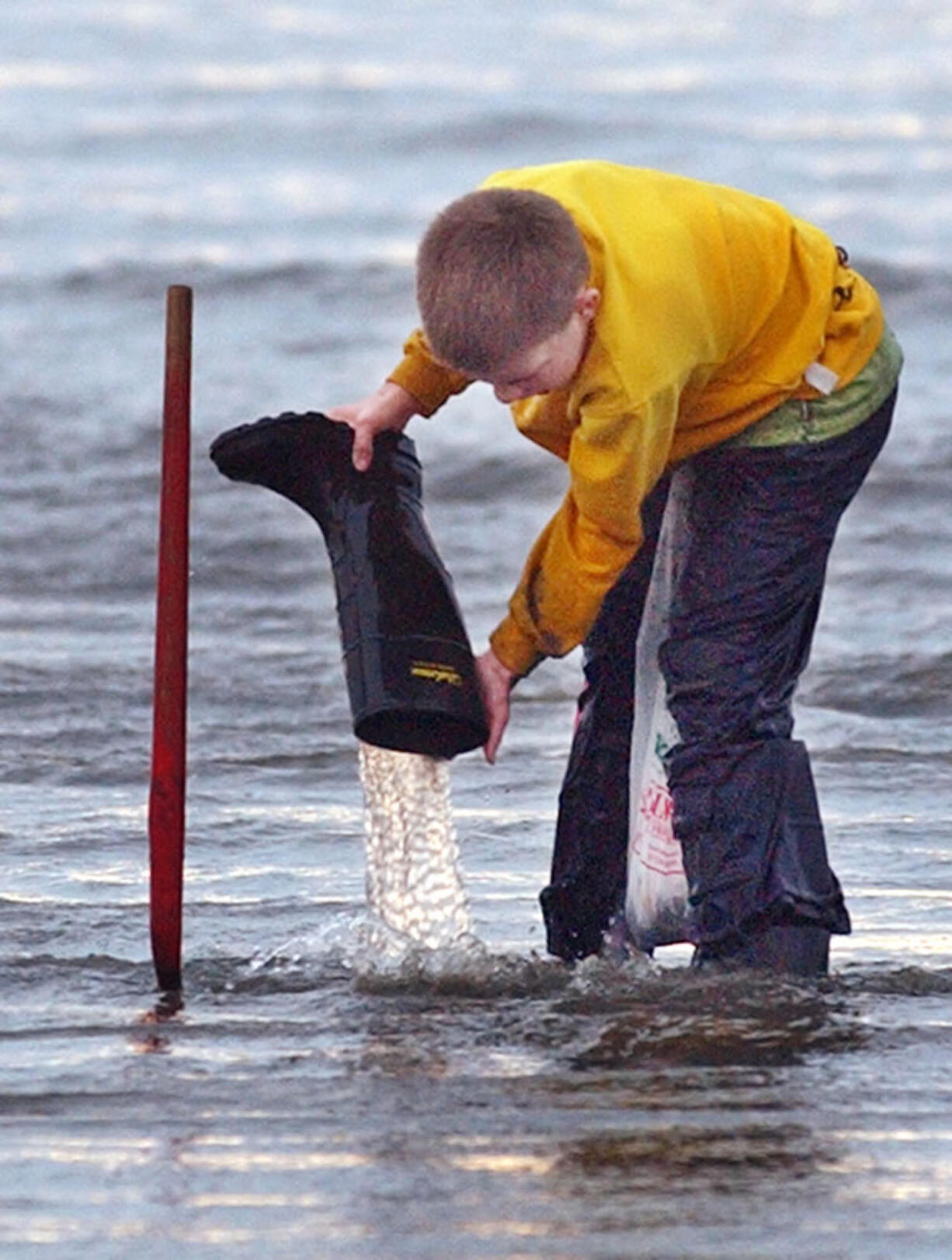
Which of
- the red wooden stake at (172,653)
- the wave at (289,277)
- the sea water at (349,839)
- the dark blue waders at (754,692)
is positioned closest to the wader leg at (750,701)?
the dark blue waders at (754,692)

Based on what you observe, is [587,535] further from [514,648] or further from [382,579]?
[382,579]

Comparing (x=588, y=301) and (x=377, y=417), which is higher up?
(x=588, y=301)

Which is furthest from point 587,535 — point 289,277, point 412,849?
point 289,277

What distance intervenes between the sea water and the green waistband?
2.83ft

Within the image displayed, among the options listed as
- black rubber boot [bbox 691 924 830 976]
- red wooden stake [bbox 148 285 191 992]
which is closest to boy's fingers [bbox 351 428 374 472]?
red wooden stake [bbox 148 285 191 992]

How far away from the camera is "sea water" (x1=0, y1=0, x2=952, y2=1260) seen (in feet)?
11.0

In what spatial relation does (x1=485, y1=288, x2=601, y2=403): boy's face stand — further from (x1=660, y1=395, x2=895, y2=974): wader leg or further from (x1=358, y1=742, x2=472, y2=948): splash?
(x1=358, y1=742, x2=472, y2=948): splash

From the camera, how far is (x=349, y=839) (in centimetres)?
556

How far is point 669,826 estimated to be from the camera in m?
4.48

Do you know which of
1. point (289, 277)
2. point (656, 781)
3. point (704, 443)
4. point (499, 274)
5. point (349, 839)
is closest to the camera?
point (499, 274)

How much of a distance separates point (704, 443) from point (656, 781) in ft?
2.00

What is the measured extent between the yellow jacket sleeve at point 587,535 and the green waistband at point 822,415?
0.60ft

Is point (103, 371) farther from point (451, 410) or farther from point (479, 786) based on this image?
point (479, 786)

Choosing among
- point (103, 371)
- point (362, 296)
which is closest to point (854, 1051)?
point (103, 371)
